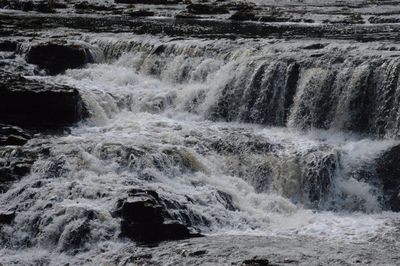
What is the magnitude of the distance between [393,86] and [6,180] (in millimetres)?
11144

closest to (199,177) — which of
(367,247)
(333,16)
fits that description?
(367,247)

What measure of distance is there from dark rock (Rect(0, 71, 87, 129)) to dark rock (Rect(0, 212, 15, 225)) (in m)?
5.46

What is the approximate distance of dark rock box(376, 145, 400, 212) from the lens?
15352mm

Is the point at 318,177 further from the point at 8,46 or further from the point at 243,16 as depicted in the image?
the point at 243,16

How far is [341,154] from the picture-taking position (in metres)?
16.5

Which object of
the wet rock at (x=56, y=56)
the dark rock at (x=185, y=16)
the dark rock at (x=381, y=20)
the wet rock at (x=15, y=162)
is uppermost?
the dark rock at (x=381, y=20)

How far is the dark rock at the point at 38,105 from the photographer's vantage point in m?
18.9

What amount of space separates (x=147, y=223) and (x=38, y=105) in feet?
25.8

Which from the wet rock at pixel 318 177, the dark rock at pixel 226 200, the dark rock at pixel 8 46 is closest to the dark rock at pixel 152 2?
the dark rock at pixel 8 46

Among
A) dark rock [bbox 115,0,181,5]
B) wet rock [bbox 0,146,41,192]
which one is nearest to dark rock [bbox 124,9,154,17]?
dark rock [bbox 115,0,181,5]

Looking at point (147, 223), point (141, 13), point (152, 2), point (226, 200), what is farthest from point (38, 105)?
point (152, 2)

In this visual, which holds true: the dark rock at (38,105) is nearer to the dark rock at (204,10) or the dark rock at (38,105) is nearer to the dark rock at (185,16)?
the dark rock at (185,16)

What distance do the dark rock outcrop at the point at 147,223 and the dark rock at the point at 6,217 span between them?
96.2 inches

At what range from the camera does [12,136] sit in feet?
56.0
